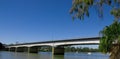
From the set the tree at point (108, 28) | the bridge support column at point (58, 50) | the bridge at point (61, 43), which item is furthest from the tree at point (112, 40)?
the bridge support column at point (58, 50)

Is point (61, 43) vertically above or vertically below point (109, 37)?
above

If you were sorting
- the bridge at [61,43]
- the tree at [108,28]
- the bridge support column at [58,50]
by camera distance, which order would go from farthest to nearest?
the bridge support column at [58,50]
the bridge at [61,43]
the tree at [108,28]

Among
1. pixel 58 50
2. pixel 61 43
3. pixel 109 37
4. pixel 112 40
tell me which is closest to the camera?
pixel 112 40

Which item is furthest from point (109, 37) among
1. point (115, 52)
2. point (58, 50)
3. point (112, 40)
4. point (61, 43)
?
point (58, 50)

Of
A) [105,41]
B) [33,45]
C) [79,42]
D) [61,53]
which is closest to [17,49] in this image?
[33,45]

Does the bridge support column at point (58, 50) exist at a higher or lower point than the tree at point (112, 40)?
lower

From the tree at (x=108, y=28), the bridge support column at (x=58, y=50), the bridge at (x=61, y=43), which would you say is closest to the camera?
the tree at (x=108, y=28)

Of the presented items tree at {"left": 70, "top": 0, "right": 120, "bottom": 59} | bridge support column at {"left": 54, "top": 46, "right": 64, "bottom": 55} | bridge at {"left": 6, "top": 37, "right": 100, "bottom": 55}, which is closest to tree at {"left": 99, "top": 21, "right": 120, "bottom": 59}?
tree at {"left": 70, "top": 0, "right": 120, "bottom": 59}

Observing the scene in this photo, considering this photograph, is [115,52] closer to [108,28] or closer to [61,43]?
[108,28]

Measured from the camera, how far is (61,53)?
9175 centimetres

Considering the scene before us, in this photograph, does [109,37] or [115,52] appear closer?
[115,52]

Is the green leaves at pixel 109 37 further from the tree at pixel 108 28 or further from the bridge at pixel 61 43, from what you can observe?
the bridge at pixel 61 43

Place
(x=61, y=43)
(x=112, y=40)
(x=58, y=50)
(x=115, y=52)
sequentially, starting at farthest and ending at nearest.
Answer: (x=58, y=50) < (x=61, y=43) < (x=112, y=40) < (x=115, y=52)

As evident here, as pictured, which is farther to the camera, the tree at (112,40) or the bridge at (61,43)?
the bridge at (61,43)
